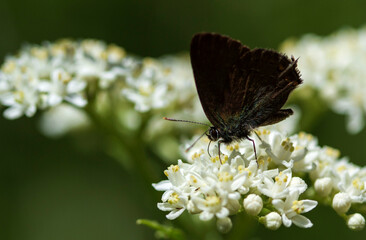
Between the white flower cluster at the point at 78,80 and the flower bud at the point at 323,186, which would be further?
the white flower cluster at the point at 78,80

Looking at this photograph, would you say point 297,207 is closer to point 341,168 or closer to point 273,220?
point 273,220

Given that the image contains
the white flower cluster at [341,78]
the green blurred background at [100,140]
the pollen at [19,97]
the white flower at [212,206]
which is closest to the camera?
the white flower at [212,206]

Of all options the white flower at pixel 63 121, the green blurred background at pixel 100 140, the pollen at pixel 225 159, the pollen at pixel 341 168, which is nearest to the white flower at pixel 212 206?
the pollen at pixel 225 159

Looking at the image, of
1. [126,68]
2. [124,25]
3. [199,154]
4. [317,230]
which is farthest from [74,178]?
[199,154]

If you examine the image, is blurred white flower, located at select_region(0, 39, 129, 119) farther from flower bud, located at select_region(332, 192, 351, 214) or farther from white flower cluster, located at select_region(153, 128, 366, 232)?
flower bud, located at select_region(332, 192, 351, 214)

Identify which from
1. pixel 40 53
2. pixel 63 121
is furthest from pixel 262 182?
pixel 63 121

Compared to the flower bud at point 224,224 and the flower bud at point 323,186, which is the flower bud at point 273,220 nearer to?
the flower bud at point 224,224

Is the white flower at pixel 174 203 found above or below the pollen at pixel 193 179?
below
